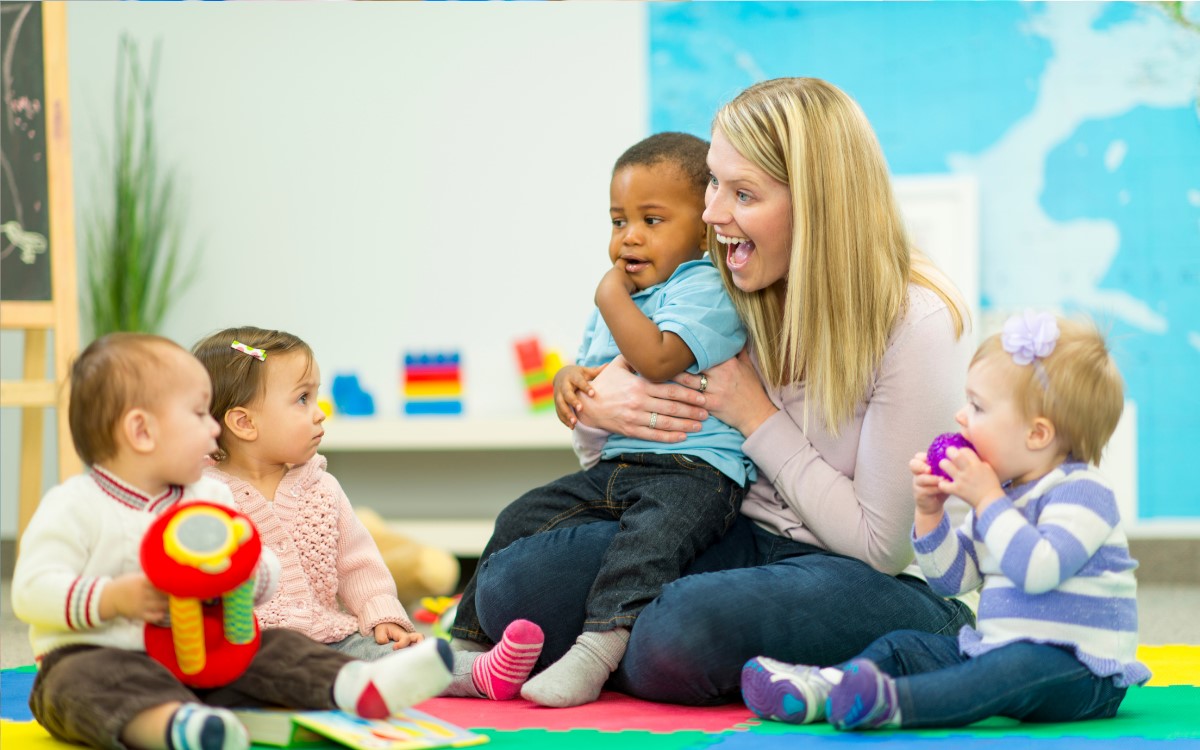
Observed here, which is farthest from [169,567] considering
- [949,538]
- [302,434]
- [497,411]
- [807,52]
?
[807,52]

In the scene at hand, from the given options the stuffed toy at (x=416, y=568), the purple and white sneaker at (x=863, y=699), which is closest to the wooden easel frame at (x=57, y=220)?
the stuffed toy at (x=416, y=568)

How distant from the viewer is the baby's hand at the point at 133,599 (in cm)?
139

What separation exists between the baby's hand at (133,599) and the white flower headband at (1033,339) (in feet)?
3.48

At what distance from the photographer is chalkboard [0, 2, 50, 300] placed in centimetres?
313

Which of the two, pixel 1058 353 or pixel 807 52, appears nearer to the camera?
pixel 1058 353

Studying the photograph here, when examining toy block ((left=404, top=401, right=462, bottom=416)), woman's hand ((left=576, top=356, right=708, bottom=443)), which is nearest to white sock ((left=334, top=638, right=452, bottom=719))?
woman's hand ((left=576, top=356, right=708, bottom=443))

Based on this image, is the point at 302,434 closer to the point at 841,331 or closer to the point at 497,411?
the point at 841,331

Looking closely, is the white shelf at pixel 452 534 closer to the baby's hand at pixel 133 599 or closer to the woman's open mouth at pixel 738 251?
the woman's open mouth at pixel 738 251

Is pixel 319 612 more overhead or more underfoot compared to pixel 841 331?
more underfoot

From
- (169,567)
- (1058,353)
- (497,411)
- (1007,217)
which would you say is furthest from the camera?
(497,411)

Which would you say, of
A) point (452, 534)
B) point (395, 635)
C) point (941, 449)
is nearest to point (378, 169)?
point (452, 534)

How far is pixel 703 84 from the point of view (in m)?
4.04

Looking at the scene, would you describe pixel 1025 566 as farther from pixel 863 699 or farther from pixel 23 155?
pixel 23 155

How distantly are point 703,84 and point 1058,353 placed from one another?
2.64 metres
